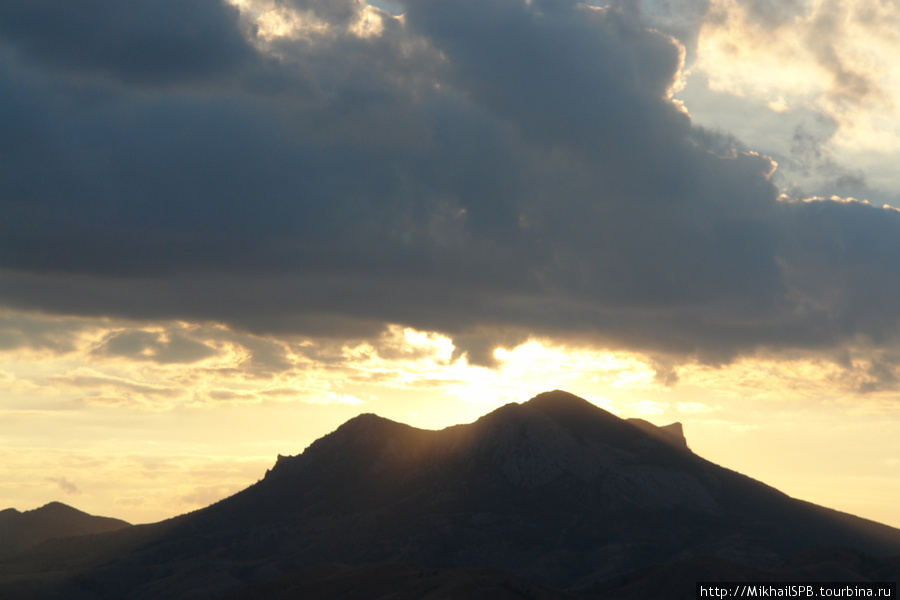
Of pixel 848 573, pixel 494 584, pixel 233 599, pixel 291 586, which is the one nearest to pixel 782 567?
pixel 848 573

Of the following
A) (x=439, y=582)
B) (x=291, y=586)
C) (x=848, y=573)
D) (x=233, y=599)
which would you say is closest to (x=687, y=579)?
(x=848, y=573)

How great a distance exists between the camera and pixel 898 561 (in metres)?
169

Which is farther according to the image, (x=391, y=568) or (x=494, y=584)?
(x=391, y=568)

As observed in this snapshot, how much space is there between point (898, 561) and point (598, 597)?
53458 mm

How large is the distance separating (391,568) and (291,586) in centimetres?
1927

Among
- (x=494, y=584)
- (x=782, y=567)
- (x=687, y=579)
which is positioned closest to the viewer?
(x=494, y=584)

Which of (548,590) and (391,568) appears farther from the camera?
(391,568)

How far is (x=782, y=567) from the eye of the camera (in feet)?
545

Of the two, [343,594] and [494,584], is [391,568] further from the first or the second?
[494,584]

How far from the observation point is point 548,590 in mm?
149500

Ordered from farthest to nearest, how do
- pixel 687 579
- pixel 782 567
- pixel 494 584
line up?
pixel 782 567 < pixel 687 579 < pixel 494 584

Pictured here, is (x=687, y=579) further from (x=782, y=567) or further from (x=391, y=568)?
(x=391, y=568)

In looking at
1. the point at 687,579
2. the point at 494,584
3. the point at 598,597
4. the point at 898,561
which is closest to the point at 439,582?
the point at 494,584

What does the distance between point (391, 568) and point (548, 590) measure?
91.7ft
